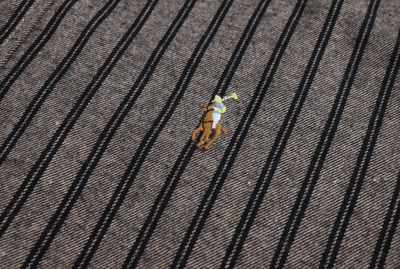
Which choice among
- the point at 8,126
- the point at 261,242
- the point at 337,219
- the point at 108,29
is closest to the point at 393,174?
the point at 337,219

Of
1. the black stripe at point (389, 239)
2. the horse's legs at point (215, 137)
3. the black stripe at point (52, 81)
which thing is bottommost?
the black stripe at point (389, 239)

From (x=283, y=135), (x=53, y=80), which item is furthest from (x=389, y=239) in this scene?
(x=53, y=80)

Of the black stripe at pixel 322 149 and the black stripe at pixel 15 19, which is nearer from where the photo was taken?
the black stripe at pixel 322 149

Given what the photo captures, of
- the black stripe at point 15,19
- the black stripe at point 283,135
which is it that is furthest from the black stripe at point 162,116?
the black stripe at point 15,19

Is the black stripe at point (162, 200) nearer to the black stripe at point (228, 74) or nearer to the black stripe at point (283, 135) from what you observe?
the black stripe at point (228, 74)

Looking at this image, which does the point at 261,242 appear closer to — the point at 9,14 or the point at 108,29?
the point at 108,29

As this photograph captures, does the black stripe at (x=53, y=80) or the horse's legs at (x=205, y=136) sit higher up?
the black stripe at (x=53, y=80)
